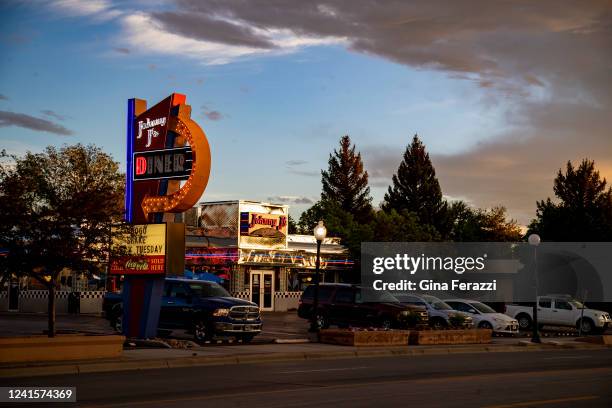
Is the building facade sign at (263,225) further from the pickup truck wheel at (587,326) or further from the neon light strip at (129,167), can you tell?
the neon light strip at (129,167)

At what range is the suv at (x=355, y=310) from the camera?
34.5 meters

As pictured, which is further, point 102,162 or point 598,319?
point 598,319

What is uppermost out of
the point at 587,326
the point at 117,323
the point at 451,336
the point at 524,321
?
the point at 117,323

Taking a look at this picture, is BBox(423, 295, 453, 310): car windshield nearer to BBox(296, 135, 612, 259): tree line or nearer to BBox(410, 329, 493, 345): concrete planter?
BBox(410, 329, 493, 345): concrete planter

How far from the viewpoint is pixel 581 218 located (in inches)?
2677

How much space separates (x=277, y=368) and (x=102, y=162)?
10.5 m

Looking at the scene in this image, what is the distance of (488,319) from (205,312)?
600 inches

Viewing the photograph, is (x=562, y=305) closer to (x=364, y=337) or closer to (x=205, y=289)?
(x=364, y=337)

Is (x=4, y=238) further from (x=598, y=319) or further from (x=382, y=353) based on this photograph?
(x=598, y=319)

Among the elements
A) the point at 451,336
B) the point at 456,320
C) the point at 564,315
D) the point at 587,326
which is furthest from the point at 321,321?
the point at 587,326

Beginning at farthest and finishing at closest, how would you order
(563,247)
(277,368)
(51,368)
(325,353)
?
(563,247)
(325,353)
(277,368)
(51,368)

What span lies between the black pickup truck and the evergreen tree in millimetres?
42875

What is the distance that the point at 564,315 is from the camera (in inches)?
1754

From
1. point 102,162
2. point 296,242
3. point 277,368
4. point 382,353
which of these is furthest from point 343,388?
point 296,242
